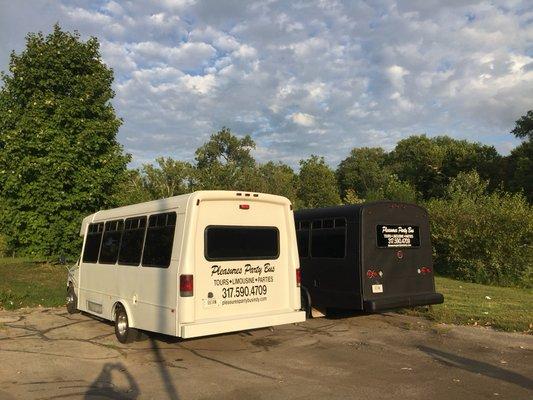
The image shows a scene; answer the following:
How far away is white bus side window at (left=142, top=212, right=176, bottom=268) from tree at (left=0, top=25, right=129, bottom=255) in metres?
10.5

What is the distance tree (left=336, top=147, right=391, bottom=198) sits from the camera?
247ft

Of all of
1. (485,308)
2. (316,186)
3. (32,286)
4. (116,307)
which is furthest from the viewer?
(316,186)

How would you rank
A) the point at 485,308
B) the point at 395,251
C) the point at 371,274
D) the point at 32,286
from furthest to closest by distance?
the point at 32,286 < the point at 485,308 < the point at 395,251 < the point at 371,274

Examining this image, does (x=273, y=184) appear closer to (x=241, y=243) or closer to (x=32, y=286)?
(x=32, y=286)

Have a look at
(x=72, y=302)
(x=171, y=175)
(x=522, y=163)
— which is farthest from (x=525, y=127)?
(x=72, y=302)

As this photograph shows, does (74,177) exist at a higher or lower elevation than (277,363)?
higher

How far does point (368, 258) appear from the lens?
33.0ft

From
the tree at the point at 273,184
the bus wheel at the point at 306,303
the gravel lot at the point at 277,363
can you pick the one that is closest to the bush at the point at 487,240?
the gravel lot at the point at 277,363

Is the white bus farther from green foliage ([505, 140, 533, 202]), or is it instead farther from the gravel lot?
green foliage ([505, 140, 533, 202])

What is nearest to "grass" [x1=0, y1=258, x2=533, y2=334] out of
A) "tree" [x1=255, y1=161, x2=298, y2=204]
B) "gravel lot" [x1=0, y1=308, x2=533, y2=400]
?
"gravel lot" [x1=0, y1=308, x2=533, y2=400]

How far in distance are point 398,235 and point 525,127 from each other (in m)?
42.1

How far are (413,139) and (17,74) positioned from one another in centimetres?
6704

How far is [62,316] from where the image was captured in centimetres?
1198

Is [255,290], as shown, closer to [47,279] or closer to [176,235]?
[176,235]
